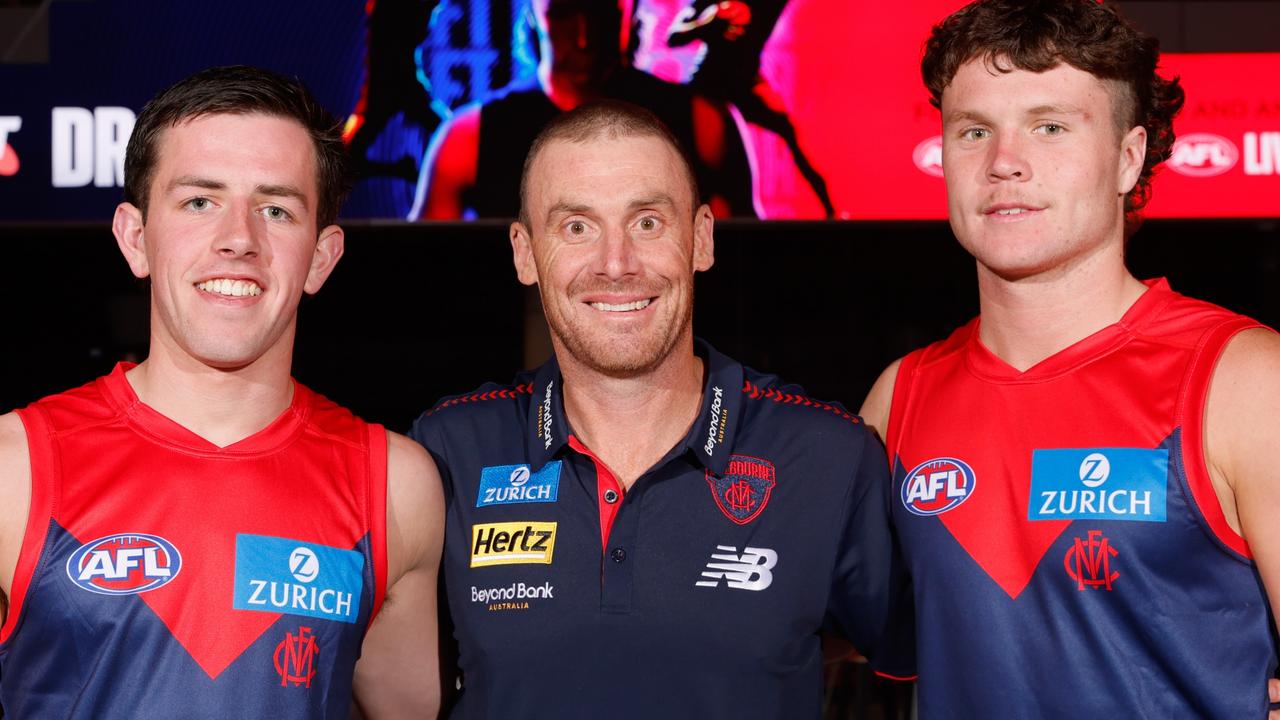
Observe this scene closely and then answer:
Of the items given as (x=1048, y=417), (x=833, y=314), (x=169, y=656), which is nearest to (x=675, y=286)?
(x=1048, y=417)

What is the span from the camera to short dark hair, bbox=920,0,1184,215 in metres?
1.86

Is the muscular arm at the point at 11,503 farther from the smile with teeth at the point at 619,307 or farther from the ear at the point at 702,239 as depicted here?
the ear at the point at 702,239

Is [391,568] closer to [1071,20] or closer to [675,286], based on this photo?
[675,286]

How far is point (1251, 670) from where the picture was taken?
5.55 ft

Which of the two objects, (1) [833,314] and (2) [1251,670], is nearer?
(2) [1251,670]

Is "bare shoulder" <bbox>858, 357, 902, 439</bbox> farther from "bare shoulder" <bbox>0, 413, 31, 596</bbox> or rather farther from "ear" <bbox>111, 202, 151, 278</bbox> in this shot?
"bare shoulder" <bbox>0, 413, 31, 596</bbox>

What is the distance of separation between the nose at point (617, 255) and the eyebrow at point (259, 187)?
439 mm

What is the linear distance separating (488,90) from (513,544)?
2413mm

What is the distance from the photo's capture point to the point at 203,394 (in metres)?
1.82

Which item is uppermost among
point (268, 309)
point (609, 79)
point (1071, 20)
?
point (609, 79)

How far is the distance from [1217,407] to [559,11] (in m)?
2.77

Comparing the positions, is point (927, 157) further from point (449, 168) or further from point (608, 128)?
point (608, 128)

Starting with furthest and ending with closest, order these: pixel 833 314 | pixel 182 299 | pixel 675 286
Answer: pixel 833 314
pixel 675 286
pixel 182 299

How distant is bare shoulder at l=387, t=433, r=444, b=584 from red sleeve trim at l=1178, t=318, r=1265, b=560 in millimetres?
1048
